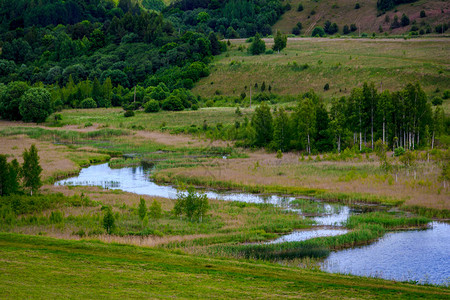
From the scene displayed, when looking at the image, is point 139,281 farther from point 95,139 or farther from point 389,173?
point 95,139

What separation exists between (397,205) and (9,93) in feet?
287

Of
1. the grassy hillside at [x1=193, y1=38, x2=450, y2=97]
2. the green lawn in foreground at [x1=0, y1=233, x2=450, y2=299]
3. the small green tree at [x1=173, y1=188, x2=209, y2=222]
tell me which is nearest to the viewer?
the green lawn in foreground at [x1=0, y1=233, x2=450, y2=299]

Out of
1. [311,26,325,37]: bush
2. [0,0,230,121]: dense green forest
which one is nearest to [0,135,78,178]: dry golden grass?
[0,0,230,121]: dense green forest

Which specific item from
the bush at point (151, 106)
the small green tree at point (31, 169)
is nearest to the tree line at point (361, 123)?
the small green tree at point (31, 169)

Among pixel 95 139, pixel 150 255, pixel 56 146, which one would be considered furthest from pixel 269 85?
pixel 150 255

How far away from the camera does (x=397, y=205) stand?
38594mm

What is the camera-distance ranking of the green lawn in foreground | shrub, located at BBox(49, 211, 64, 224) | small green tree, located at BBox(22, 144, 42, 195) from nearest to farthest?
the green lawn in foreground → shrub, located at BBox(49, 211, 64, 224) → small green tree, located at BBox(22, 144, 42, 195)

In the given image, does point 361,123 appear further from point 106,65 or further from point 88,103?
point 106,65

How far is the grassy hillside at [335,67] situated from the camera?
342 feet

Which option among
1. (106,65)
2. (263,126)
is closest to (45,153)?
(263,126)

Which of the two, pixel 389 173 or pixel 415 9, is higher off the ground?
pixel 415 9

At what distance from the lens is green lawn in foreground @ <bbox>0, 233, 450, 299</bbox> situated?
16656 mm

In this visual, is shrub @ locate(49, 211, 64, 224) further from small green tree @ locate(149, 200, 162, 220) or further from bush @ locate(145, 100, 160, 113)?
bush @ locate(145, 100, 160, 113)

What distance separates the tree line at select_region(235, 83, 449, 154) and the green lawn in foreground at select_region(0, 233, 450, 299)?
135 feet
